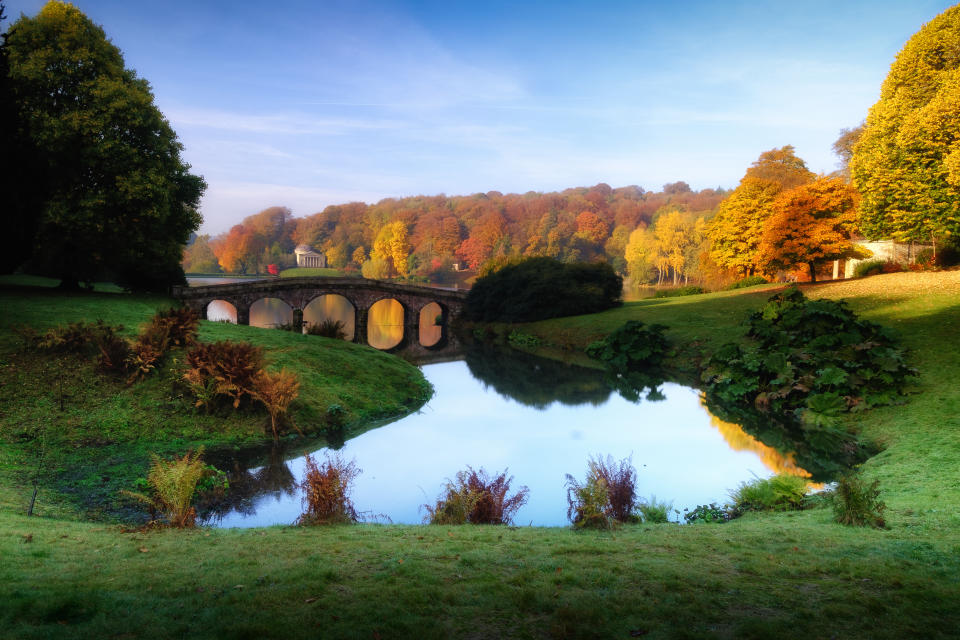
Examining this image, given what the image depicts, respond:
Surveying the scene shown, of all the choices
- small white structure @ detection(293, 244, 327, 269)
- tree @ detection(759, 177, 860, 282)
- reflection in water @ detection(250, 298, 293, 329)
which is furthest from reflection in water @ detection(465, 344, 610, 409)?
small white structure @ detection(293, 244, 327, 269)

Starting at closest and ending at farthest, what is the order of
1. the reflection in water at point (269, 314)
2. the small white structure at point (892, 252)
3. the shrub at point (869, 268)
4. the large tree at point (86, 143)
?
the large tree at point (86, 143)
the small white structure at point (892, 252)
the shrub at point (869, 268)
the reflection in water at point (269, 314)

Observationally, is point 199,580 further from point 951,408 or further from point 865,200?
point 865,200

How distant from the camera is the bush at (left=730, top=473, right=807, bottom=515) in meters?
9.74

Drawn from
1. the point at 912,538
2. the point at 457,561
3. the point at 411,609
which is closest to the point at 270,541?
the point at 457,561

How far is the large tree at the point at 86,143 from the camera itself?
81.1 feet

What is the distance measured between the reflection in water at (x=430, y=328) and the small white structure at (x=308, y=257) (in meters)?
45.9

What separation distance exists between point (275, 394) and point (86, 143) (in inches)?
724

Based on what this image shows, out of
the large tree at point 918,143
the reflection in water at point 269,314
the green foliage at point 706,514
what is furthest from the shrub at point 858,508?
the reflection in water at point 269,314

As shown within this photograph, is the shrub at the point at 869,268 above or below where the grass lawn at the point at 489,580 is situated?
above

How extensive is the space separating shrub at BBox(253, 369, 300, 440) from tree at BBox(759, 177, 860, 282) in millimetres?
29936

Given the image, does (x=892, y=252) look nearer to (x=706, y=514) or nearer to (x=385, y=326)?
(x=706, y=514)

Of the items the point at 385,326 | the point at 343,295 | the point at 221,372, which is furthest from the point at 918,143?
the point at 385,326

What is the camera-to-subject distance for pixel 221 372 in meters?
14.6

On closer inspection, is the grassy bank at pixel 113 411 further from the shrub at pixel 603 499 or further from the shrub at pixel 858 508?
the shrub at pixel 858 508
